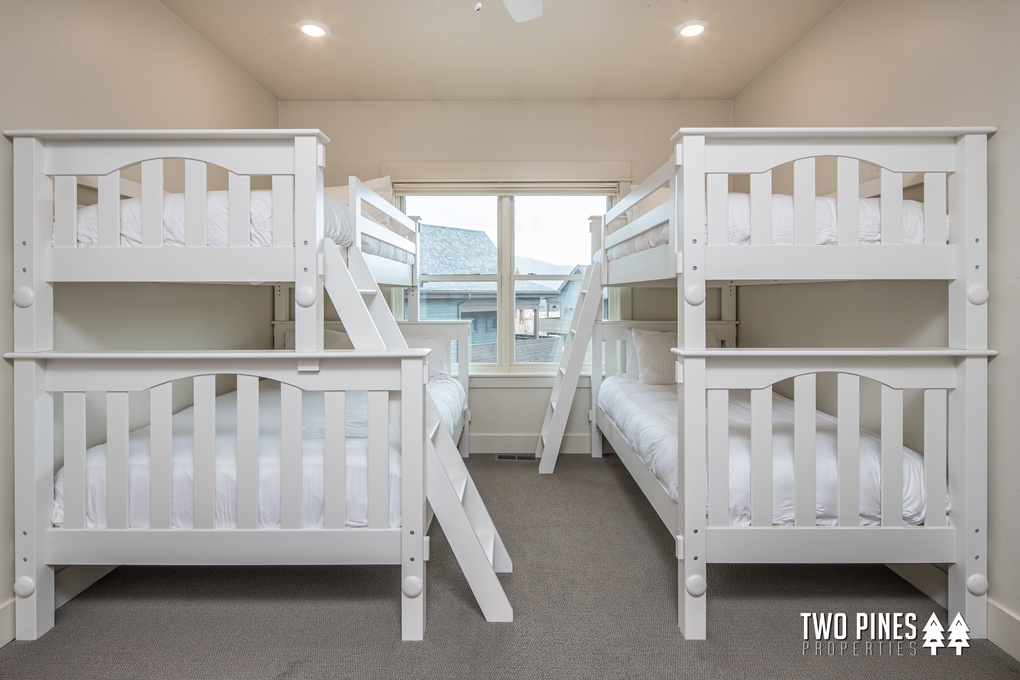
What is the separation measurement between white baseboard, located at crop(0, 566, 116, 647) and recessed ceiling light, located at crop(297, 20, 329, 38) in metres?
2.32

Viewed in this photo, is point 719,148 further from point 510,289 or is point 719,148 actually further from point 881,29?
point 510,289

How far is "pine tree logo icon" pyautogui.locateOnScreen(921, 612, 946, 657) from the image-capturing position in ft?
5.21

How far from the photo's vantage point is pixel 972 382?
163cm

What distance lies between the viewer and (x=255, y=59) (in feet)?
9.75

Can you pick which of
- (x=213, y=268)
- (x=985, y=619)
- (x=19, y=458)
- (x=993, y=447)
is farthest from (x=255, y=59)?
(x=985, y=619)

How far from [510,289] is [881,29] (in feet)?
7.59

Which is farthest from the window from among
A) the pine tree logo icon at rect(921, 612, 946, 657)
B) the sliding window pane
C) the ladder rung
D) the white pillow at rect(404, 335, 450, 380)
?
the pine tree logo icon at rect(921, 612, 946, 657)

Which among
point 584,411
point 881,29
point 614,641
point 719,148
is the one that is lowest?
point 614,641

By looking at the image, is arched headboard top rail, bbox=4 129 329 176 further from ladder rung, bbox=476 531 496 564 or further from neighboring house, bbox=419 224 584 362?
neighboring house, bbox=419 224 584 362

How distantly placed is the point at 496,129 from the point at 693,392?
8.35 ft

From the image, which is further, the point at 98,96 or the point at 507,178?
the point at 507,178

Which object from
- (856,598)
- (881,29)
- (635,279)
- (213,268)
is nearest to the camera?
(213,268)

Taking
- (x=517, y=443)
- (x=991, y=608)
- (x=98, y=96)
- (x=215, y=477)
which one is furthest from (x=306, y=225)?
(x=517, y=443)

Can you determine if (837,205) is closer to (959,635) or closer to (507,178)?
(959,635)
